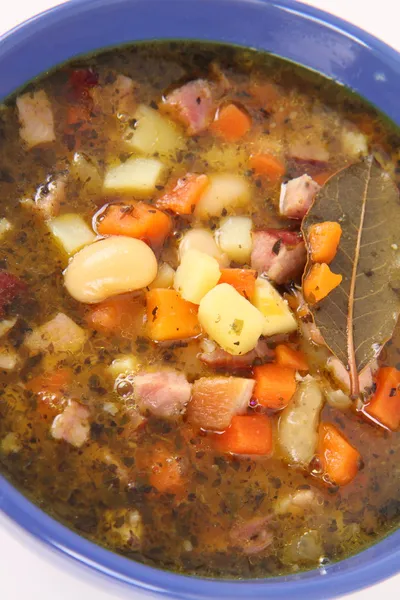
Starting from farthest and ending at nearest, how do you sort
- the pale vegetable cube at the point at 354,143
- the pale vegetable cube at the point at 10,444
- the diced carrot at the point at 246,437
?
1. the pale vegetable cube at the point at 354,143
2. the diced carrot at the point at 246,437
3. the pale vegetable cube at the point at 10,444

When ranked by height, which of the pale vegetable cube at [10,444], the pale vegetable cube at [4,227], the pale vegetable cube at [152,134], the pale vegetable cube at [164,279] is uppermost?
the pale vegetable cube at [152,134]

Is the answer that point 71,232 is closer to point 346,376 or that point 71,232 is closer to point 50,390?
point 50,390

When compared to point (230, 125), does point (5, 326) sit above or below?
below

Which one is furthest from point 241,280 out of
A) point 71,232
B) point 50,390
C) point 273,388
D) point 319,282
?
point 50,390

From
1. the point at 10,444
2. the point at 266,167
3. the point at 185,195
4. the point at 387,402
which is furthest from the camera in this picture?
the point at 266,167

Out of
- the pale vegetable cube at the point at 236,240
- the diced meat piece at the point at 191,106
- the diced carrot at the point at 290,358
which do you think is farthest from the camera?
the diced meat piece at the point at 191,106

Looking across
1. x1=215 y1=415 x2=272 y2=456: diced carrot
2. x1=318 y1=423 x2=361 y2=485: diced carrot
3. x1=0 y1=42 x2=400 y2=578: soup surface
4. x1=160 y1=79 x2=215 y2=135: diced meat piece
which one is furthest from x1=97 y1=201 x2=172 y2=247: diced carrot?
x1=318 y1=423 x2=361 y2=485: diced carrot

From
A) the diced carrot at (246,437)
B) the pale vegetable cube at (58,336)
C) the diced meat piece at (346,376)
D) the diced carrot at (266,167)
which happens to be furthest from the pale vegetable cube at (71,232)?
the diced meat piece at (346,376)

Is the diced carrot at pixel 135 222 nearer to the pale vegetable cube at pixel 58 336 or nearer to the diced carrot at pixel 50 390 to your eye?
the pale vegetable cube at pixel 58 336
